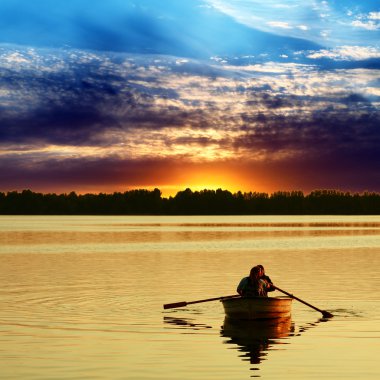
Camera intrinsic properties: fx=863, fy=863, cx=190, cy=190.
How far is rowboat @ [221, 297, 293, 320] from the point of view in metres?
28.3

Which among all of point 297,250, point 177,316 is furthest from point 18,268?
point 297,250

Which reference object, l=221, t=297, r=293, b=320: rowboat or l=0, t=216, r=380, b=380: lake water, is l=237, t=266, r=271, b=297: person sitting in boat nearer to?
l=221, t=297, r=293, b=320: rowboat

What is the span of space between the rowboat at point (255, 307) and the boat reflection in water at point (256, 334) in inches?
8.0

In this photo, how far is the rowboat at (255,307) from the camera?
28.3 m

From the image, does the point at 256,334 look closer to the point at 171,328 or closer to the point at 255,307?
the point at 255,307

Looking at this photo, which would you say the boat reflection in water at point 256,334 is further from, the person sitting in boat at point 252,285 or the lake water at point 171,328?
the person sitting in boat at point 252,285

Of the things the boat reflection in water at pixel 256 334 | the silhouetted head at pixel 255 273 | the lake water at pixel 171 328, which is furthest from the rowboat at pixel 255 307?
the silhouetted head at pixel 255 273

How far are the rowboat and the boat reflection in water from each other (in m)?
0.20

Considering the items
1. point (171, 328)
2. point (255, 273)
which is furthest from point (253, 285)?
point (171, 328)

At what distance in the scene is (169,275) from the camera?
50438 mm

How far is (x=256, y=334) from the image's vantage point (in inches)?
1056

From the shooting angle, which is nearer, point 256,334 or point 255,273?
point 256,334

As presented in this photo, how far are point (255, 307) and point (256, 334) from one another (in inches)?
68.0

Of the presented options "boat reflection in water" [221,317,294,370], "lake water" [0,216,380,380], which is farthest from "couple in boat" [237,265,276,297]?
"lake water" [0,216,380,380]
